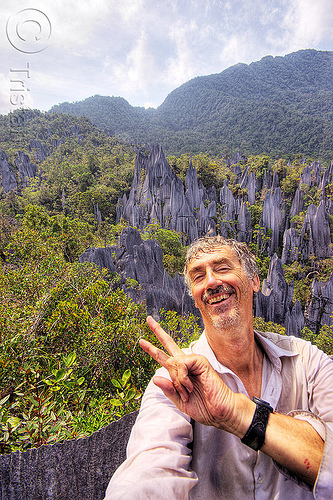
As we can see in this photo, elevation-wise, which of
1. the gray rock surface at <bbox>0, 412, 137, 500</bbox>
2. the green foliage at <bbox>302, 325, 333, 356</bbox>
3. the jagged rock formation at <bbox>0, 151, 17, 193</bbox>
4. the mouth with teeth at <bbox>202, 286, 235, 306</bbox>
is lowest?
the green foliage at <bbox>302, 325, 333, 356</bbox>

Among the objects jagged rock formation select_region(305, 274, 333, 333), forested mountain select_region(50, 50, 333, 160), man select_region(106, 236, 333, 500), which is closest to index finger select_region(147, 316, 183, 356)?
man select_region(106, 236, 333, 500)

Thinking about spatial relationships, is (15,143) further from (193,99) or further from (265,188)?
(193,99)

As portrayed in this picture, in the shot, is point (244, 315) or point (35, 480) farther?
point (35, 480)

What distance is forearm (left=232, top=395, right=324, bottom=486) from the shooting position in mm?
790

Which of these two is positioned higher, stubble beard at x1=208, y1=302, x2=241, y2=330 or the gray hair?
the gray hair

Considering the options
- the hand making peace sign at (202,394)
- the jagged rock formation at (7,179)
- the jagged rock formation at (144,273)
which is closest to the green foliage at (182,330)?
the jagged rock formation at (144,273)

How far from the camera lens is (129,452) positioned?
35.9 inches

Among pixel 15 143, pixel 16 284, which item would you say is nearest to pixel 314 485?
pixel 16 284

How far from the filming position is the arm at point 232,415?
79 centimetres

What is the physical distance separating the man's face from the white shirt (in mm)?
185

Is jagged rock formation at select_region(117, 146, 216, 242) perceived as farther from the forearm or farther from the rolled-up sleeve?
the forearm

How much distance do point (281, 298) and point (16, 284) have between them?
1649cm

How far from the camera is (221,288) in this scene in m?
1.30

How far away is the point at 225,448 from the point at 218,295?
2.16ft
